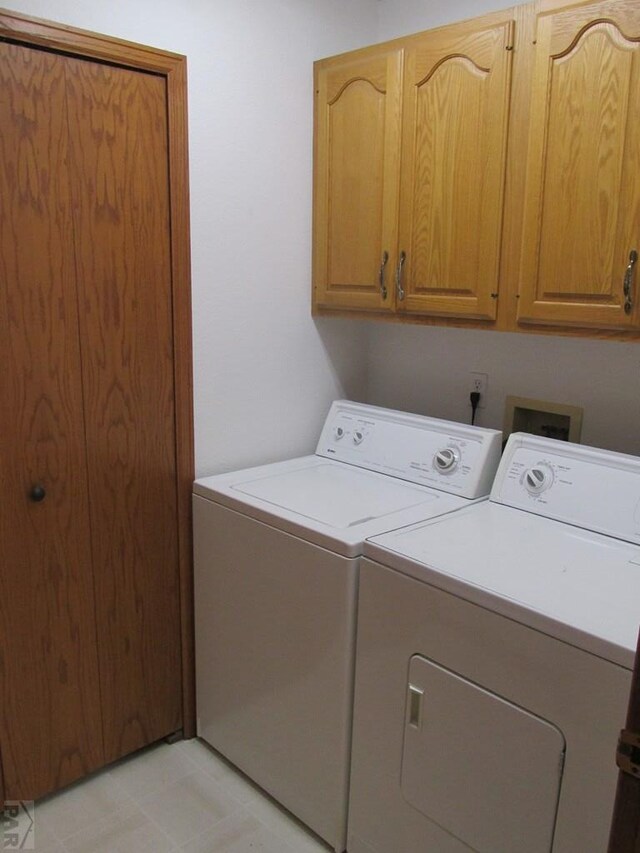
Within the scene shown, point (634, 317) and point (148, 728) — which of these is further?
point (148, 728)

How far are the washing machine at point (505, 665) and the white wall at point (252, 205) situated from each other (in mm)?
751

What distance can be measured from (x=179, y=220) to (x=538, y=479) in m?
1.19

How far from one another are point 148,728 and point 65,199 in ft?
5.13

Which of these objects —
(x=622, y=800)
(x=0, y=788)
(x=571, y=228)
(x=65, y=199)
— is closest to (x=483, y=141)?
(x=571, y=228)

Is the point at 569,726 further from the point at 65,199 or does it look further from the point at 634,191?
the point at 65,199

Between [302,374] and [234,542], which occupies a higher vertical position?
[302,374]

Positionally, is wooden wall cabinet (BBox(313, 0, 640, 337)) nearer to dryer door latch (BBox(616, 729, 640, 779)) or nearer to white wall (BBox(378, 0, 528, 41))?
white wall (BBox(378, 0, 528, 41))

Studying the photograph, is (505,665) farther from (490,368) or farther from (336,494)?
(490,368)

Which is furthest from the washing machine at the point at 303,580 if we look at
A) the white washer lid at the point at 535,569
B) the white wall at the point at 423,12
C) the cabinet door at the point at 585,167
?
the white wall at the point at 423,12

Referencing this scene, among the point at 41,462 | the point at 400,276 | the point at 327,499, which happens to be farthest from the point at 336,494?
the point at 41,462

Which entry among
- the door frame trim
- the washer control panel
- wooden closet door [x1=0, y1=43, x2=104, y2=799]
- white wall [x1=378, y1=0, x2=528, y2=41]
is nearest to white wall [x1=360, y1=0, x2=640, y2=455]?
white wall [x1=378, y1=0, x2=528, y2=41]

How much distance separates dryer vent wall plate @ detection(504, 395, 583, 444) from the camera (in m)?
1.99

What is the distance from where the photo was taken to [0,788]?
1.86 meters

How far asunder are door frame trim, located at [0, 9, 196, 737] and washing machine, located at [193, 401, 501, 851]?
1.8 inches
